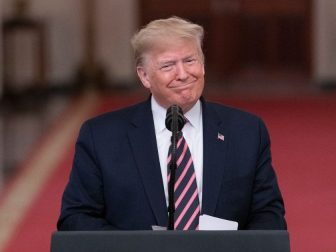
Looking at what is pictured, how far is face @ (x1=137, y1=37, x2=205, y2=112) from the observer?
3275mm

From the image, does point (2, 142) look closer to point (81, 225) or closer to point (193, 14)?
point (193, 14)

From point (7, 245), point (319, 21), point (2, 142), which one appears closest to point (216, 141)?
point (7, 245)

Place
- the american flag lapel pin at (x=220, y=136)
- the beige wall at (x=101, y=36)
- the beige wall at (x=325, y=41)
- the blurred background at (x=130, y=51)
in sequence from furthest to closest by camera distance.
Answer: the beige wall at (x=101, y=36), the beige wall at (x=325, y=41), the blurred background at (x=130, y=51), the american flag lapel pin at (x=220, y=136)

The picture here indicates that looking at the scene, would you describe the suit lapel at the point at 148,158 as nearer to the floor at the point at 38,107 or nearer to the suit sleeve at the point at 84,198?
the suit sleeve at the point at 84,198

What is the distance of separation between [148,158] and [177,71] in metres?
0.32

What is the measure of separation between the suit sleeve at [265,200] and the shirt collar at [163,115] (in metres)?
0.23

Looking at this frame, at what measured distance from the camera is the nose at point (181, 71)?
10.7ft

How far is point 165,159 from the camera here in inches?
135

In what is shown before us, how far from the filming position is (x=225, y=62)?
15.0 m

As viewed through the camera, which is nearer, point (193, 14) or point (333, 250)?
point (333, 250)

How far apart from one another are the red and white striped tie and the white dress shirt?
0.05m

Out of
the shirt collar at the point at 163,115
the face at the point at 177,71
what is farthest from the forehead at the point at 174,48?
the shirt collar at the point at 163,115

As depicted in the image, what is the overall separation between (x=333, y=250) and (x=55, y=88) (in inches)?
344

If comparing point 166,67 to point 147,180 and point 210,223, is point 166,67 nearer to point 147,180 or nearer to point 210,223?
point 147,180
